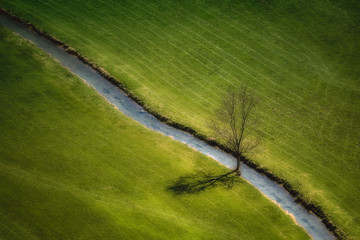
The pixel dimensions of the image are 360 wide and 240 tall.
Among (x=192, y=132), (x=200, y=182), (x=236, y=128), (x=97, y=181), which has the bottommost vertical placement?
(x=97, y=181)

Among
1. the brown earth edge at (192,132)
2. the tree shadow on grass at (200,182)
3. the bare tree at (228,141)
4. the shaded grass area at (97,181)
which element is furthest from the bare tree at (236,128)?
the shaded grass area at (97,181)

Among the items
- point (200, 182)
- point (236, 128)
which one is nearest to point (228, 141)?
Result: point (200, 182)

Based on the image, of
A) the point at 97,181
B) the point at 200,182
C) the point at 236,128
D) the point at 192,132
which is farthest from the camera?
the point at 236,128

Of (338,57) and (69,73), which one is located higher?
(338,57)

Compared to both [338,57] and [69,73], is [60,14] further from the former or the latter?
[338,57]

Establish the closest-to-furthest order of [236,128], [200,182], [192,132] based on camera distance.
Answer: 1. [200,182]
2. [192,132]
3. [236,128]

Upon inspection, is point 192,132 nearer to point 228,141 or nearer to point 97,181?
point 228,141

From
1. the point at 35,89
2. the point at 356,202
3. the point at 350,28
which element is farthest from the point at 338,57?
the point at 35,89
